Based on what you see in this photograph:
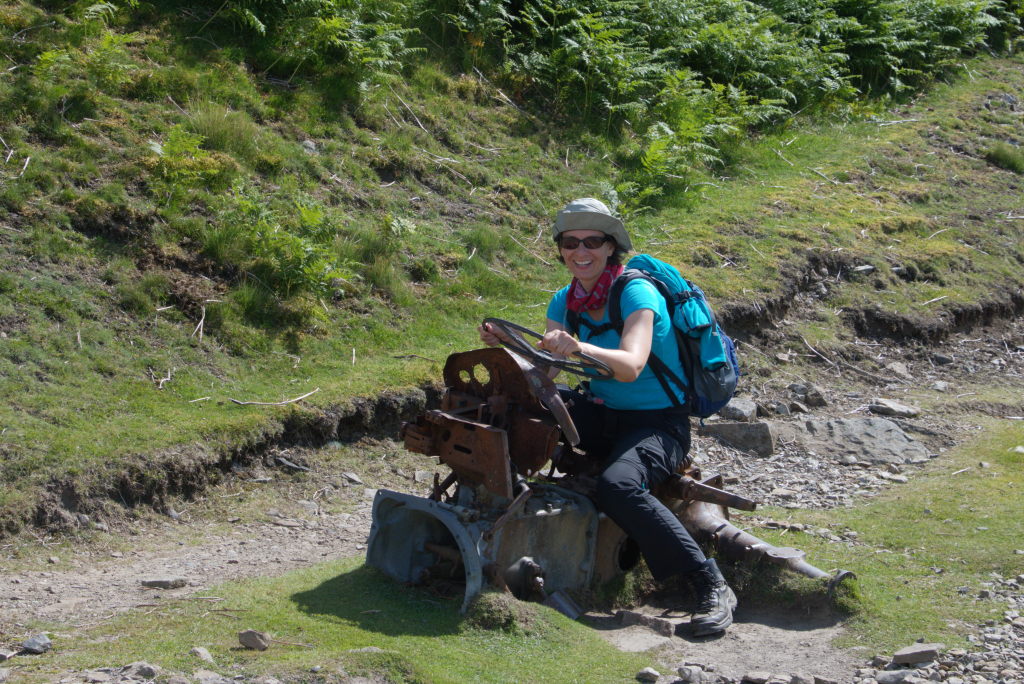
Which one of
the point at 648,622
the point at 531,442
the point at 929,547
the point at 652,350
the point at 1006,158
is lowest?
the point at 648,622

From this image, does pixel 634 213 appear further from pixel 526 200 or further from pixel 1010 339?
pixel 1010 339

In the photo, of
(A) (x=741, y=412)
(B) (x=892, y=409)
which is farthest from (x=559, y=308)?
(B) (x=892, y=409)

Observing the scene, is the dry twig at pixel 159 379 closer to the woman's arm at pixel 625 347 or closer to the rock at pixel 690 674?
the woman's arm at pixel 625 347

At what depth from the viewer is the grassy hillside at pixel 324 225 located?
23.8 feet

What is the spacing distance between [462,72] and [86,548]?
883 centimetres

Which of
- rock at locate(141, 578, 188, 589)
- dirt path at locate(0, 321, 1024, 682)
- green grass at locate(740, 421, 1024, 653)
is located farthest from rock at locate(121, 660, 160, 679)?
green grass at locate(740, 421, 1024, 653)

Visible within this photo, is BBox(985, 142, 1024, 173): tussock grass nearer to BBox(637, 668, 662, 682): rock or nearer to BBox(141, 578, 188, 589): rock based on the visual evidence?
BBox(637, 668, 662, 682): rock

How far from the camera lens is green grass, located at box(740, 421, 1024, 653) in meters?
5.42

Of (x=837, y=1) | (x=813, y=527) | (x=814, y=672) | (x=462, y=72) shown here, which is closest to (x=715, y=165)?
(x=462, y=72)

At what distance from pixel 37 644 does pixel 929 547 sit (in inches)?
194

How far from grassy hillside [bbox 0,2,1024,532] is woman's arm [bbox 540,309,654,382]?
293 centimetres

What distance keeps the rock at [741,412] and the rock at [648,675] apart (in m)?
4.70

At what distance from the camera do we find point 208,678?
4078 millimetres

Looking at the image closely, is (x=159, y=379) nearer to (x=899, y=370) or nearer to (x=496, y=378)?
(x=496, y=378)
